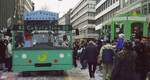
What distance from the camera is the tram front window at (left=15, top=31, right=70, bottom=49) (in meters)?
22.4

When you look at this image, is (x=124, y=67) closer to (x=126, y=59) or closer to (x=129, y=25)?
(x=126, y=59)

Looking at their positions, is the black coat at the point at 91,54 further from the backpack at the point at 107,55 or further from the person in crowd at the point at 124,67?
the person in crowd at the point at 124,67

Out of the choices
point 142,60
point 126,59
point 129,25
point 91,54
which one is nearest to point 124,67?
point 126,59

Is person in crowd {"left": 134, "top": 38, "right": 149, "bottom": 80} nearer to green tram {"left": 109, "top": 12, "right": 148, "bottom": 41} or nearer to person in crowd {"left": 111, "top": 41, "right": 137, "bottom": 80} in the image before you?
person in crowd {"left": 111, "top": 41, "right": 137, "bottom": 80}

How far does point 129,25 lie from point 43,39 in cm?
859

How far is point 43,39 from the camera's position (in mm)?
22672

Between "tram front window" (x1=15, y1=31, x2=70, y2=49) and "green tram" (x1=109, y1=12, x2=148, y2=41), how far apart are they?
21.3ft

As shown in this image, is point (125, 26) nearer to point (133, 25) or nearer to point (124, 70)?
point (133, 25)

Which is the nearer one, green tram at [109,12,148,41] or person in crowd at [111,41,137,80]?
person in crowd at [111,41,137,80]

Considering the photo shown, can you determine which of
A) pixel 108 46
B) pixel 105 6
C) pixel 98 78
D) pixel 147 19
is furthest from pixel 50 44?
pixel 105 6

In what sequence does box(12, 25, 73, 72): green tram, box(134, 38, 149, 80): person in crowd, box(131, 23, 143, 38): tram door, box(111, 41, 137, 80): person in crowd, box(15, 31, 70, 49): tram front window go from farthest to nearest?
box(131, 23, 143, 38): tram door → box(15, 31, 70, 49): tram front window → box(12, 25, 73, 72): green tram → box(134, 38, 149, 80): person in crowd → box(111, 41, 137, 80): person in crowd

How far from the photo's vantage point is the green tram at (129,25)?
29.2 metres

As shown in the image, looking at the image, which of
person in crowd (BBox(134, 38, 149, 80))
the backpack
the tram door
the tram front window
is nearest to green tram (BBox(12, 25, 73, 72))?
the tram front window

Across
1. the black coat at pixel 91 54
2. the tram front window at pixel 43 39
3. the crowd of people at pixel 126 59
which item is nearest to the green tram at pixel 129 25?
the tram front window at pixel 43 39
